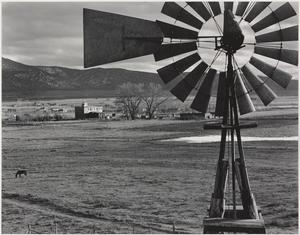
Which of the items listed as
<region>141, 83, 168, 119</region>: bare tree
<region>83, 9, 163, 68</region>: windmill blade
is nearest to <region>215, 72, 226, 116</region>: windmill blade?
<region>83, 9, 163, 68</region>: windmill blade

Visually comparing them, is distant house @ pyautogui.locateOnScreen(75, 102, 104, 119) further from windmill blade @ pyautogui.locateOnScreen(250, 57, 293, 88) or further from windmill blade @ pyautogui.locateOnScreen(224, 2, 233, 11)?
windmill blade @ pyautogui.locateOnScreen(224, 2, 233, 11)

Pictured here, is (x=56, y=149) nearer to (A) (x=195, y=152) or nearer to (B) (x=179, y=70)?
(A) (x=195, y=152)

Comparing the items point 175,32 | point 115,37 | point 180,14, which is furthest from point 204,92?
point 115,37

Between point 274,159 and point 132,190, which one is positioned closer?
point 132,190

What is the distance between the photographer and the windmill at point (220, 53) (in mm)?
6172

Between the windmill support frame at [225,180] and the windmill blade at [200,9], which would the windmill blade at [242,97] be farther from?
the windmill blade at [200,9]

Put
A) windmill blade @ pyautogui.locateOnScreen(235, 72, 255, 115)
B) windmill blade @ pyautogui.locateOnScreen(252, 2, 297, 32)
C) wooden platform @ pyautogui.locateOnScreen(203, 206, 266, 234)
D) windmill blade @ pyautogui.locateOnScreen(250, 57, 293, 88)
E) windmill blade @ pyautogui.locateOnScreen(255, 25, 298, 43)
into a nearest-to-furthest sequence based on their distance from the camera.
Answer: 1. wooden platform @ pyautogui.locateOnScreen(203, 206, 266, 234)
2. windmill blade @ pyautogui.locateOnScreen(252, 2, 297, 32)
3. windmill blade @ pyautogui.locateOnScreen(255, 25, 298, 43)
4. windmill blade @ pyautogui.locateOnScreen(250, 57, 293, 88)
5. windmill blade @ pyautogui.locateOnScreen(235, 72, 255, 115)

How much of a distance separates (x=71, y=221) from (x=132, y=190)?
4.27m

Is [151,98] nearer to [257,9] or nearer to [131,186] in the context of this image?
[131,186]

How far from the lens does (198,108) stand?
688 centimetres

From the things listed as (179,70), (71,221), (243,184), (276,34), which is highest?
(276,34)

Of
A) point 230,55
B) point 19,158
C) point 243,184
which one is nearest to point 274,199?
point 243,184

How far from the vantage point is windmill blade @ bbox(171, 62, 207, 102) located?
6.77 metres

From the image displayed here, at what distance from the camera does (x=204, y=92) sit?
6902 millimetres
